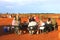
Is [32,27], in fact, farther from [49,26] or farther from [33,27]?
[49,26]

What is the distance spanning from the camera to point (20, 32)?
20078 millimetres

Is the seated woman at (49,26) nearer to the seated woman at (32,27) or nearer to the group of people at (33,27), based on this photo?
the group of people at (33,27)

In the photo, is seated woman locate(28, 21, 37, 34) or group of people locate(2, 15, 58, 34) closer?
seated woman locate(28, 21, 37, 34)

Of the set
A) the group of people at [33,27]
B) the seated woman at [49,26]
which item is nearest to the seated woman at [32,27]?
the group of people at [33,27]

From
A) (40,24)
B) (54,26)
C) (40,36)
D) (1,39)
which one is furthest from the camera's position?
(54,26)

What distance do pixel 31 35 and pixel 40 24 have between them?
1.36 meters

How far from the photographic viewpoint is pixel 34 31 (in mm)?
19922

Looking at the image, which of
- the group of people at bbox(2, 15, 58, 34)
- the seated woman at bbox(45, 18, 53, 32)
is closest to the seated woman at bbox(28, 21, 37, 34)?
the group of people at bbox(2, 15, 58, 34)

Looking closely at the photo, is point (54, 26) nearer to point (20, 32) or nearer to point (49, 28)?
point (49, 28)

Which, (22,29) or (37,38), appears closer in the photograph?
(37,38)

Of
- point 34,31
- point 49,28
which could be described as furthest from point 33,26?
point 49,28

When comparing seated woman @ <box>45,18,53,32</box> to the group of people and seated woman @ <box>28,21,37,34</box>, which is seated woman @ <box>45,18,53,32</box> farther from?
seated woman @ <box>28,21,37,34</box>

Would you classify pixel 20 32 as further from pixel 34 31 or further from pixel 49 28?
pixel 49 28

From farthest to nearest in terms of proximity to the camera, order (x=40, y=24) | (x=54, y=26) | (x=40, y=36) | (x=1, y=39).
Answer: (x=54, y=26), (x=40, y=24), (x=40, y=36), (x=1, y=39)
